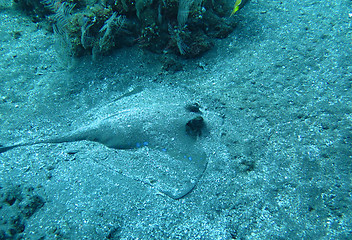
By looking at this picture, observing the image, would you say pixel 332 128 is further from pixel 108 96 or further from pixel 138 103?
pixel 108 96

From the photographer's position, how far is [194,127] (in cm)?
343

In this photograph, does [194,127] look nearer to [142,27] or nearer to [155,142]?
[155,142]

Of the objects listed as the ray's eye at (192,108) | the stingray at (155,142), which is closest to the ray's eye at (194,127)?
the stingray at (155,142)

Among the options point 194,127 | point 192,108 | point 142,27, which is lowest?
point 194,127

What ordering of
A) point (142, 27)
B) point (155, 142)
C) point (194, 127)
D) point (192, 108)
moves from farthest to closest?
point (142, 27) < point (192, 108) < point (194, 127) < point (155, 142)

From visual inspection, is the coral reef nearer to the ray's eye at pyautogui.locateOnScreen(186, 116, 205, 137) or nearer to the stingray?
the stingray

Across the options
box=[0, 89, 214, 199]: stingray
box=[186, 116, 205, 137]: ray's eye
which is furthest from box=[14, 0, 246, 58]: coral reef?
box=[186, 116, 205, 137]: ray's eye

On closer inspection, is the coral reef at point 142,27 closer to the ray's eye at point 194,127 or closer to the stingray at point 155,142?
the stingray at point 155,142

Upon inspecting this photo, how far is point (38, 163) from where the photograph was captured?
3.23 meters

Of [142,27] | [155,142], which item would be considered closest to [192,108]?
[155,142]

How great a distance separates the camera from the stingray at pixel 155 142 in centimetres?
292

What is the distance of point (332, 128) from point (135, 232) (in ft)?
12.5

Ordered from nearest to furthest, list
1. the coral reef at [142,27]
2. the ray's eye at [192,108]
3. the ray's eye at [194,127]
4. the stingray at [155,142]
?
the stingray at [155,142]
the ray's eye at [194,127]
the ray's eye at [192,108]
the coral reef at [142,27]

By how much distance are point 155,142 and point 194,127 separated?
2.58ft
